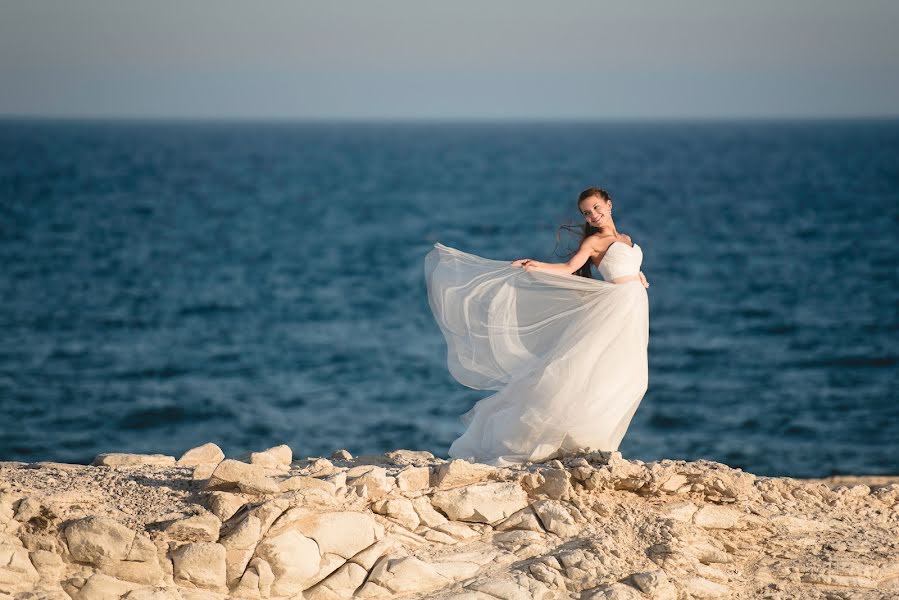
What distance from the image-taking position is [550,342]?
360 inches

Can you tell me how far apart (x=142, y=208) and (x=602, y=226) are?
5284cm

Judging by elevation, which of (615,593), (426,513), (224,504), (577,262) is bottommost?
(615,593)

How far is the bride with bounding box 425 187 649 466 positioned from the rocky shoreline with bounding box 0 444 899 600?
477mm

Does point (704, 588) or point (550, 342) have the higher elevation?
point (550, 342)

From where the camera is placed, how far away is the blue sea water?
18906mm

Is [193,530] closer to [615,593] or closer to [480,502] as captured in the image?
[480,502]

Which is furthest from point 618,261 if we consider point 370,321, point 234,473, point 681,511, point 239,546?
point 370,321

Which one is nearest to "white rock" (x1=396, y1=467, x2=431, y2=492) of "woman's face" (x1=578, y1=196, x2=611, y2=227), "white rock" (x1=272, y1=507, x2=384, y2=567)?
"white rock" (x1=272, y1=507, x2=384, y2=567)

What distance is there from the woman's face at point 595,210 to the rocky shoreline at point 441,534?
2130 mm

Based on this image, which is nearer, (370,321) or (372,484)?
(372,484)

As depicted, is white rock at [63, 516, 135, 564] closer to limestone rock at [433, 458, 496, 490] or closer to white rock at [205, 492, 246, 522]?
white rock at [205, 492, 246, 522]

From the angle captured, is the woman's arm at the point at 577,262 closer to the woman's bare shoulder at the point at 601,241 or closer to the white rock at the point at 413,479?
the woman's bare shoulder at the point at 601,241

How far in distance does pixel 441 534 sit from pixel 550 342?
2.44 meters

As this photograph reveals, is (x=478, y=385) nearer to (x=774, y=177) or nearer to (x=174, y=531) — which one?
(x=174, y=531)
